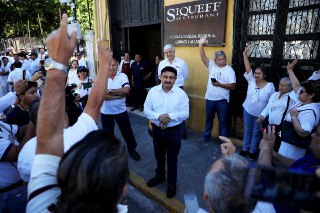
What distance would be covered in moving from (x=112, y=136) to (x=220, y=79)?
3.66 metres

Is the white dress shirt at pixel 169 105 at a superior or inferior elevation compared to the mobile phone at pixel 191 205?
superior

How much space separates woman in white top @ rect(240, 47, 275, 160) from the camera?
3.87 metres

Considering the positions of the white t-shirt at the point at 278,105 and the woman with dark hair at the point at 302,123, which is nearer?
the woman with dark hair at the point at 302,123

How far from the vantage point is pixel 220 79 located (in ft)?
14.7

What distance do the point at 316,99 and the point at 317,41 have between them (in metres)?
1.36

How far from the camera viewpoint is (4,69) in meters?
9.05

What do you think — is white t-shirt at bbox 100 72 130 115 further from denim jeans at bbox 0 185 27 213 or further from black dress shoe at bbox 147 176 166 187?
denim jeans at bbox 0 185 27 213

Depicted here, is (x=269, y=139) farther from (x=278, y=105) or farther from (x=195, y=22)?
(x=195, y=22)

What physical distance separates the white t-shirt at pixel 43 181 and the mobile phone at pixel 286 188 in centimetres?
80

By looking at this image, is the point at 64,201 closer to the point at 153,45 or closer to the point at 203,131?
the point at 203,131

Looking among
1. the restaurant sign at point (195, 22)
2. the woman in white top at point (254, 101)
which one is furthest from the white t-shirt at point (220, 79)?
the restaurant sign at point (195, 22)

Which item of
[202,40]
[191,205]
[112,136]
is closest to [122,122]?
[202,40]

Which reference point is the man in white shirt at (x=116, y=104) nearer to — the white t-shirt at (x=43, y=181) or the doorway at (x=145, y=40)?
the white t-shirt at (x=43, y=181)

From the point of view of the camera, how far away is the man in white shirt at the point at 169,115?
3260mm
